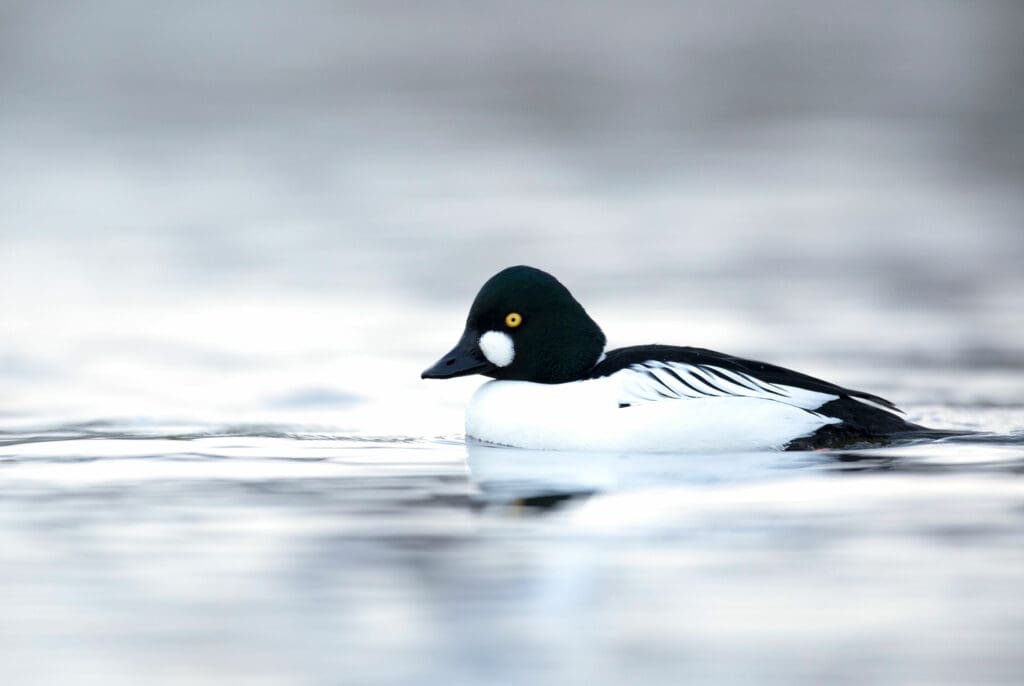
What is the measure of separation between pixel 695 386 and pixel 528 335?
2.74 ft

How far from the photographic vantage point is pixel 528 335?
27.1 ft

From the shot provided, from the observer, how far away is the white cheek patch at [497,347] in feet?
27.1

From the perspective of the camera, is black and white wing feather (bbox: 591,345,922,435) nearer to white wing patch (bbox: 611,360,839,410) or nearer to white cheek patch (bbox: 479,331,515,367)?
white wing patch (bbox: 611,360,839,410)

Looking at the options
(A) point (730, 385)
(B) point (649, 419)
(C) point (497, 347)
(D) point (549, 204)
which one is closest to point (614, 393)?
(B) point (649, 419)

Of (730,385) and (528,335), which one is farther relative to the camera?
(528,335)

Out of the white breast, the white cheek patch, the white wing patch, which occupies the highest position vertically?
the white cheek patch

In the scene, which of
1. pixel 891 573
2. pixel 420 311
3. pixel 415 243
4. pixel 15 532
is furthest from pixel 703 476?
pixel 415 243

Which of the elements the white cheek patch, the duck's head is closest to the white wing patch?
the duck's head

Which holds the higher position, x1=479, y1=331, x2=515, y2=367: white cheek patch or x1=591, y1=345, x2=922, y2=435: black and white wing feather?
x1=479, y1=331, x2=515, y2=367: white cheek patch

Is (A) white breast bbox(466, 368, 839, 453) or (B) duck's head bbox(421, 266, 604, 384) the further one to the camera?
(B) duck's head bbox(421, 266, 604, 384)

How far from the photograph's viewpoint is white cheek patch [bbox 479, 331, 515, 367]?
8258mm

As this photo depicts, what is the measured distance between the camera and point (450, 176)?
20.1m

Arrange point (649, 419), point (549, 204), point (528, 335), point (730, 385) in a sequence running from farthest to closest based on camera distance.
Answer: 1. point (549, 204)
2. point (528, 335)
3. point (730, 385)
4. point (649, 419)

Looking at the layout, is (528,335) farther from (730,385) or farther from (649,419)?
(730,385)
